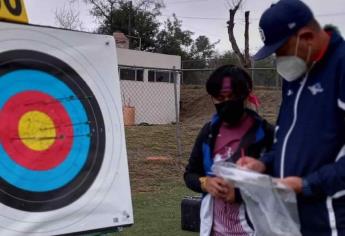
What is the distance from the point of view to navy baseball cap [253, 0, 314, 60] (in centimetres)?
193

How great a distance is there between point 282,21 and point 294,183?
526 millimetres

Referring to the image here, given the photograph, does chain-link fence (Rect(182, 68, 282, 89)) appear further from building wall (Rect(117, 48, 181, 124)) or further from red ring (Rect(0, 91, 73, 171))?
red ring (Rect(0, 91, 73, 171))

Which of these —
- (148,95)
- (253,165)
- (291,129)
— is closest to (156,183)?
(253,165)

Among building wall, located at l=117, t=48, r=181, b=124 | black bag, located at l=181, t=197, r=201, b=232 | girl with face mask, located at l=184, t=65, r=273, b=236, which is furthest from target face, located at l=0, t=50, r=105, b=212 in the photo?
building wall, located at l=117, t=48, r=181, b=124

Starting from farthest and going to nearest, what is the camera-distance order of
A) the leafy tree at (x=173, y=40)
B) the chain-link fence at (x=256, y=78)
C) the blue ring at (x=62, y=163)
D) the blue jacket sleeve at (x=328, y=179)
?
the leafy tree at (x=173, y=40) → the chain-link fence at (x=256, y=78) → the blue ring at (x=62, y=163) → the blue jacket sleeve at (x=328, y=179)

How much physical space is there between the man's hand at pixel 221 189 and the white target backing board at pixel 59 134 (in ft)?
3.60

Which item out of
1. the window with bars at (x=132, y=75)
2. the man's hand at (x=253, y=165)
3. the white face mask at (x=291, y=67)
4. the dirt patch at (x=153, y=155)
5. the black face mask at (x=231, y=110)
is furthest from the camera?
the window with bars at (x=132, y=75)

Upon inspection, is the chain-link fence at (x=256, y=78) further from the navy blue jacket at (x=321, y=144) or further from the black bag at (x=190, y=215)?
the navy blue jacket at (x=321, y=144)

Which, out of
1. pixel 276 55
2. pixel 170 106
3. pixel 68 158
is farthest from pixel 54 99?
pixel 170 106

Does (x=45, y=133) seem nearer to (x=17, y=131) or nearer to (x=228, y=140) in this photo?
(x=17, y=131)

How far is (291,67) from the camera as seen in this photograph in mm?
1993

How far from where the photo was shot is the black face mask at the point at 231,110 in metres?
2.50

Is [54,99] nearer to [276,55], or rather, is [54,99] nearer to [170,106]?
[276,55]

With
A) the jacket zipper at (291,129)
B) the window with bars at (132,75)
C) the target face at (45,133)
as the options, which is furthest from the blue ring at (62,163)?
the window with bars at (132,75)
